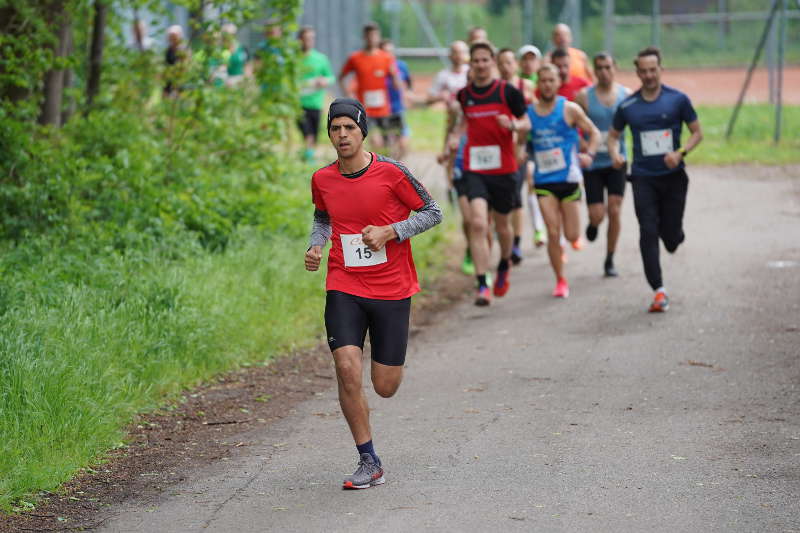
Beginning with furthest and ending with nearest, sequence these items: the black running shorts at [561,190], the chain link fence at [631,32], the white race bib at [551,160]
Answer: the chain link fence at [631,32]
the black running shorts at [561,190]
the white race bib at [551,160]

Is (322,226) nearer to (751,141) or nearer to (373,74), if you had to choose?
(373,74)

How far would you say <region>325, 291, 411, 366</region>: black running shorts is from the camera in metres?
6.27

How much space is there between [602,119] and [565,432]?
233 inches

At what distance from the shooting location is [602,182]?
12.7 metres

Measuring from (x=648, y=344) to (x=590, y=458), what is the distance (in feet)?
10.4

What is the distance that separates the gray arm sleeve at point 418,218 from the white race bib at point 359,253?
127 millimetres

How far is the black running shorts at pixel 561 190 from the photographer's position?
11789mm

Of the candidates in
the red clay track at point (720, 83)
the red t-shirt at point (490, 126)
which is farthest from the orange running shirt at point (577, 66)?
the red clay track at point (720, 83)

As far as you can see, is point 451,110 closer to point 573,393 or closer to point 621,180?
point 621,180

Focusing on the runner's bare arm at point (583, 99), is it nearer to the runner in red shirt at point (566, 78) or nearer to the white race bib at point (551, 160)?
the runner in red shirt at point (566, 78)

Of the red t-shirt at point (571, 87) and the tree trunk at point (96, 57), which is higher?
the tree trunk at point (96, 57)

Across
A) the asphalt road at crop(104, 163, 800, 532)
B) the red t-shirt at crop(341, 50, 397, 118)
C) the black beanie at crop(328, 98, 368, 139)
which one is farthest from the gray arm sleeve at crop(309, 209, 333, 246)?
the red t-shirt at crop(341, 50, 397, 118)

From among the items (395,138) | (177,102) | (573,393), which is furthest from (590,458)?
(395,138)

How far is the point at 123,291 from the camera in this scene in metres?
9.38
